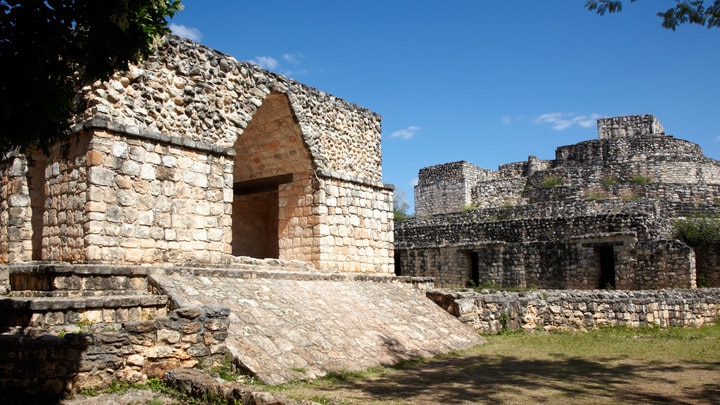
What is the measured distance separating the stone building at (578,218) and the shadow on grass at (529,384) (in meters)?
12.3

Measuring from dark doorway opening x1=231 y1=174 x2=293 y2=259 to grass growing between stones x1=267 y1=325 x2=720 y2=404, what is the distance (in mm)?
6421

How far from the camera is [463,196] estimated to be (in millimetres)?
35281

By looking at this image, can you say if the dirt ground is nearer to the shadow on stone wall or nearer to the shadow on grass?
the shadow on grass

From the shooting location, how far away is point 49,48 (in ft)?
15.7

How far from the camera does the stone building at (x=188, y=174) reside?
881 centimetres

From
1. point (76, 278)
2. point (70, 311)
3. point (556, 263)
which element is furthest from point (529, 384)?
point (556, 263)

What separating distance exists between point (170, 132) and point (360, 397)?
545 centimetres

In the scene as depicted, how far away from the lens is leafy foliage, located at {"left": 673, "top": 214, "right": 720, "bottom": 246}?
20.5 metres

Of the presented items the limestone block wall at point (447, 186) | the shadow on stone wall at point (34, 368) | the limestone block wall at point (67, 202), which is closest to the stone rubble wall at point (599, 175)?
the limestone block wall at point (447, 186)

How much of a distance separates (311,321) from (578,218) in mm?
15227

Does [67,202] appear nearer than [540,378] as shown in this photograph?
No

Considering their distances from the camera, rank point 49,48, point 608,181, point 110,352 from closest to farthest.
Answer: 1. point 49,48
2. point 110,352
3. point 608,181

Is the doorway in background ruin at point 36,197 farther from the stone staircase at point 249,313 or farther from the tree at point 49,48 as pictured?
the tree at point 49,48

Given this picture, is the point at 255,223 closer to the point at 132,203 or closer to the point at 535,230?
the point at 132,203
